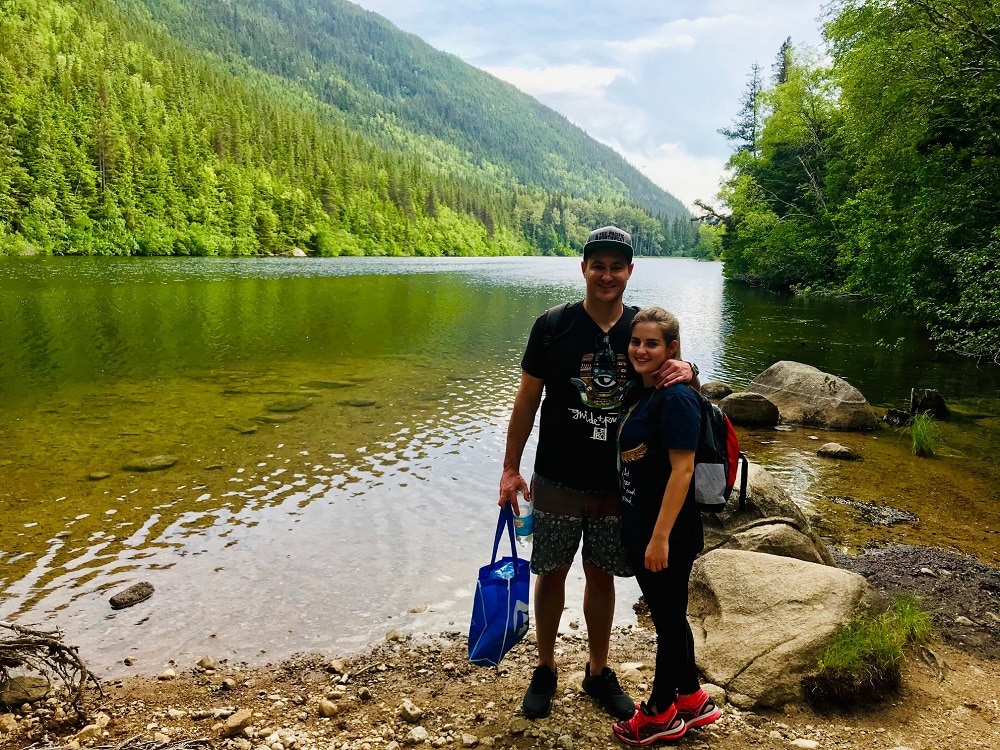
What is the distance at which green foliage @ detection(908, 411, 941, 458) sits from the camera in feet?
35.3

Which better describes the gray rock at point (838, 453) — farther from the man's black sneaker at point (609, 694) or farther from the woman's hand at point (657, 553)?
the woman's hand at point (657, 553)

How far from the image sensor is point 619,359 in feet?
11.5

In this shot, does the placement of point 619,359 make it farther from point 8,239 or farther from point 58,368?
point 8,239

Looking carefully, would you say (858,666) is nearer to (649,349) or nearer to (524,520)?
(524,520)

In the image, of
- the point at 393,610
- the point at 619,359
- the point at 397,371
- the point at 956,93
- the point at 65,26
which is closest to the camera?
the point at 619,359

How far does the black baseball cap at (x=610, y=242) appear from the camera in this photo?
3.53 meters

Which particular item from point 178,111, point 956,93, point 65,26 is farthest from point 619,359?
point 65,26

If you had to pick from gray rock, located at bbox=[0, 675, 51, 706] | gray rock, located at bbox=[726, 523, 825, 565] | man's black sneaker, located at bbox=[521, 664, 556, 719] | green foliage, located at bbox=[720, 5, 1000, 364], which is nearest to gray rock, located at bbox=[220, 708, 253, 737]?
gray rock, located at bbox=[0, 675, 51, 706]

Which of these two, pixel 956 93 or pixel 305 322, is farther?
pixel 305 322

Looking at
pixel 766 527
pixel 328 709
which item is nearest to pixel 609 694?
pixel 328 709

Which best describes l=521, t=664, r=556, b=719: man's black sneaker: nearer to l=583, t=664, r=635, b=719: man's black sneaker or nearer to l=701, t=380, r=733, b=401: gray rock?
l=583, t=664, r=635, b=719: man's black sneaker

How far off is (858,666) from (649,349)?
249 cm

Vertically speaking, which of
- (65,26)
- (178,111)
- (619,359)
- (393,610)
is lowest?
(393,610)

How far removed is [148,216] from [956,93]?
79.7 m
